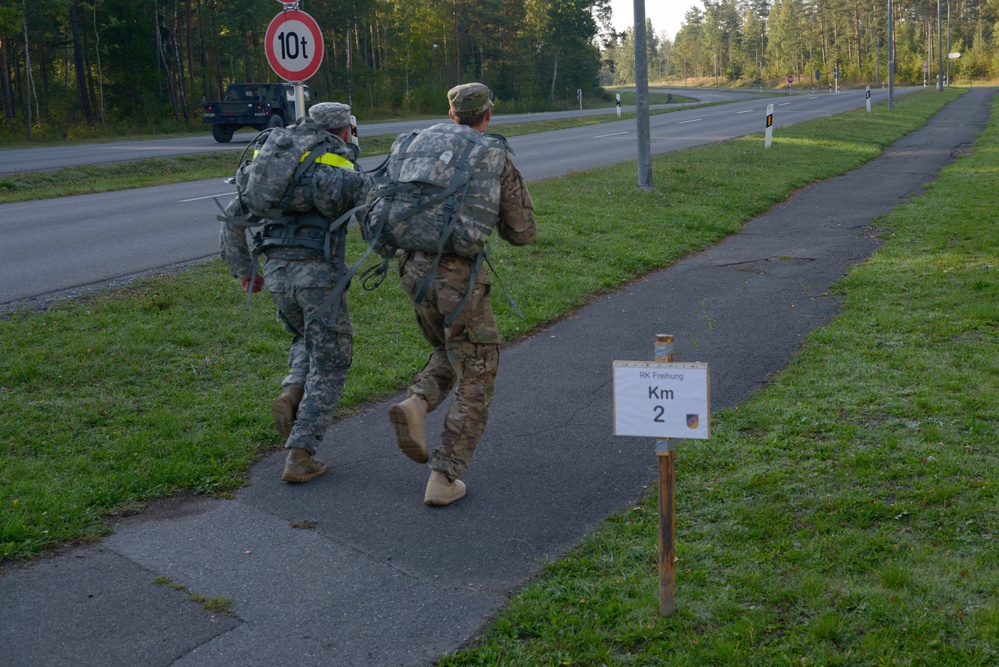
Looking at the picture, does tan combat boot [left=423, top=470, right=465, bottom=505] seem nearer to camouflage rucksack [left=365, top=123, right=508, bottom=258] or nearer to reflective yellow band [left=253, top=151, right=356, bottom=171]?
camouflage rucksack [left=365, top=123, right=508, bottom=258]

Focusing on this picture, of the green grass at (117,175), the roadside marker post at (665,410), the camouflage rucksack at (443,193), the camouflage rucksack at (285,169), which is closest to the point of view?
the roadside marker post at (665,410)

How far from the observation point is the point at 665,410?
3438 millimetres

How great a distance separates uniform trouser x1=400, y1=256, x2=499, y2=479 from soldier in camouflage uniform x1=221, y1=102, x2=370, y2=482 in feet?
1.64

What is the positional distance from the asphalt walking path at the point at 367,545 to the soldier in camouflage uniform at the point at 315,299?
267mm

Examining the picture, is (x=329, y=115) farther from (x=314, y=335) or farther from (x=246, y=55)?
(x=246, y=55)

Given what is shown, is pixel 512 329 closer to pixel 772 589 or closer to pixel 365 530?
pixel 365 530

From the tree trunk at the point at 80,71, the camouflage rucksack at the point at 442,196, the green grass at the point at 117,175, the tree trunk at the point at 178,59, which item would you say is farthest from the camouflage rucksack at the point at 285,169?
the tree trunk at the point at 178,59

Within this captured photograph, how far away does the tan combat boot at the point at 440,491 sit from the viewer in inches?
186

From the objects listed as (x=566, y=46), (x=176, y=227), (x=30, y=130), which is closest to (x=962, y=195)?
(x=176, y=227)

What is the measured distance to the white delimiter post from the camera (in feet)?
11.6

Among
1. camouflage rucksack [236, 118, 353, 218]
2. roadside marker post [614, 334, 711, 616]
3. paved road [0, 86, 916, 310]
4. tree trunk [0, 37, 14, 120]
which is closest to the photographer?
roadside marker post [614, 334, 711, 616]

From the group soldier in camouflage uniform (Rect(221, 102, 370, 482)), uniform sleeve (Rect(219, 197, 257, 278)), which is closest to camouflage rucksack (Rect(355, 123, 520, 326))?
soldier in camouflage uniform (Rect(221, 102, 370, 482))

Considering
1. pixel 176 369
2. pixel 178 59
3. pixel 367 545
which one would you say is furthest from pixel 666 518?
pixel 178 59

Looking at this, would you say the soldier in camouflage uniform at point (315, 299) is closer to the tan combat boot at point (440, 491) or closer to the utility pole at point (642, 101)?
the tan combat boot at point (440, 491)
